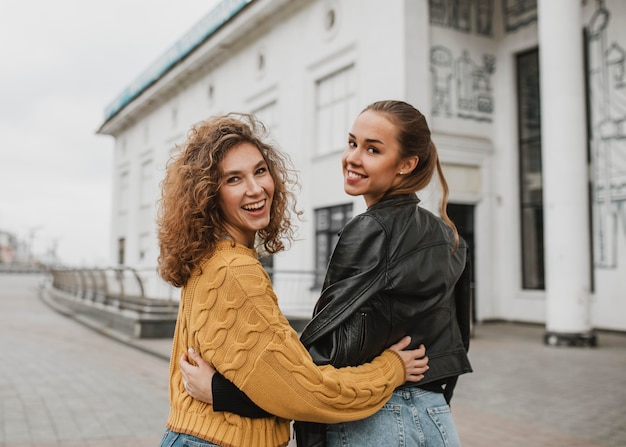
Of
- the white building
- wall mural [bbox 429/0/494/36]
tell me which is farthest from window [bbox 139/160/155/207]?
wall mural [bbox 429/0/494/36]

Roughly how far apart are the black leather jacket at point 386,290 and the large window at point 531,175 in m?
15.0

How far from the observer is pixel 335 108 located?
1788 centimetres

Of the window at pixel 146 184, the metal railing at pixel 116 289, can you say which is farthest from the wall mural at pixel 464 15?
the window at pixel 146 184

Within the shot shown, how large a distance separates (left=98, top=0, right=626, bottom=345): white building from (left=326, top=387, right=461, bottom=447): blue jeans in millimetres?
10772

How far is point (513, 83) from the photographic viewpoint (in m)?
16.4

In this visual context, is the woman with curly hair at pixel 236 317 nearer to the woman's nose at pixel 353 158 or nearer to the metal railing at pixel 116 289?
the woman's nose at pixel 353 158

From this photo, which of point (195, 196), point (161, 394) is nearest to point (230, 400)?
point (195, 196)

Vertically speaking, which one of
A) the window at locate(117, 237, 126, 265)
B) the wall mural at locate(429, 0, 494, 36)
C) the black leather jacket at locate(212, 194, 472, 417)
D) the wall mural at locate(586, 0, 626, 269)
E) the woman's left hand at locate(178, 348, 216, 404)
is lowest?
the woman's left hand at locate(178, 348, 216, 404)

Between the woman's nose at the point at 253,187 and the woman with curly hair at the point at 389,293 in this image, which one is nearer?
the woman with curly hair at the point at 389,293

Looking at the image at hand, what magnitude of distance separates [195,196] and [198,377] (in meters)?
0.50

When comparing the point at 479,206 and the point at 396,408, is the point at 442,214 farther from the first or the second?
the point at 479,206

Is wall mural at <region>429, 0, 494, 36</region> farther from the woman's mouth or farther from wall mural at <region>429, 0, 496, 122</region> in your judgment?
the woman's mouth

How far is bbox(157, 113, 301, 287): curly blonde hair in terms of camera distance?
1.72 metres

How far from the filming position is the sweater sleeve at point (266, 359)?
1574 mm
